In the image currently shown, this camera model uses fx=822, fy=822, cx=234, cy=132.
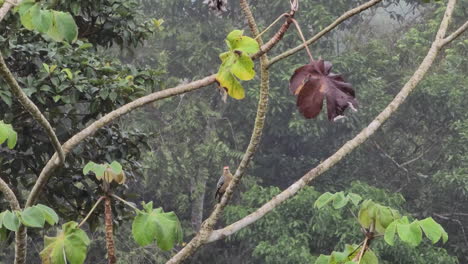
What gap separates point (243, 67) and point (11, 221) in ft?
1.35

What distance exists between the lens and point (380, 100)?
10648 mm

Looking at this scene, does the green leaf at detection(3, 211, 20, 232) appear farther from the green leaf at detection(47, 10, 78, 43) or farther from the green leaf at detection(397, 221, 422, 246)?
the green leaf at detection(397, 221, 422, 246)

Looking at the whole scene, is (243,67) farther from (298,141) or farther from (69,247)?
(298,141)

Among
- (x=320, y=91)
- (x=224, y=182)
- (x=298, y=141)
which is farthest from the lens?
(x=298, y=141)

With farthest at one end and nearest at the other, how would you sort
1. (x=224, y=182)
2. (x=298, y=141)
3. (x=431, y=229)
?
(x=298, y=141)
(x=224, y=182)
(x=431, y=229)

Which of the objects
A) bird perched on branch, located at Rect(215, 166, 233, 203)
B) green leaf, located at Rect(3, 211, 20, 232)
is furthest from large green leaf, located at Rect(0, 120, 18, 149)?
bird perched on branch, located at Rect(215, 166, 233, 203)

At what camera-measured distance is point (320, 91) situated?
1103 mm

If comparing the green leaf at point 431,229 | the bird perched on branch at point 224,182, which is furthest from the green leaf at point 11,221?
the bird perched on branch at point 224,182

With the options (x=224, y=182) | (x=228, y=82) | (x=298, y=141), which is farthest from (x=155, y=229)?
(x=298, y=141)

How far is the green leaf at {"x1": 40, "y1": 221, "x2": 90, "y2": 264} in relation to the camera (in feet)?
4.09

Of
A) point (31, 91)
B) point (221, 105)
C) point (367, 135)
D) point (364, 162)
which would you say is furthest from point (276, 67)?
point (367, 135)

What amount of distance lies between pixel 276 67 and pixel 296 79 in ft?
32.0

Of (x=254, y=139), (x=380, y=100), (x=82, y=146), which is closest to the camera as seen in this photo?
(x=254, y=139)

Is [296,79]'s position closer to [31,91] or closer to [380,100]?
[31,91]
